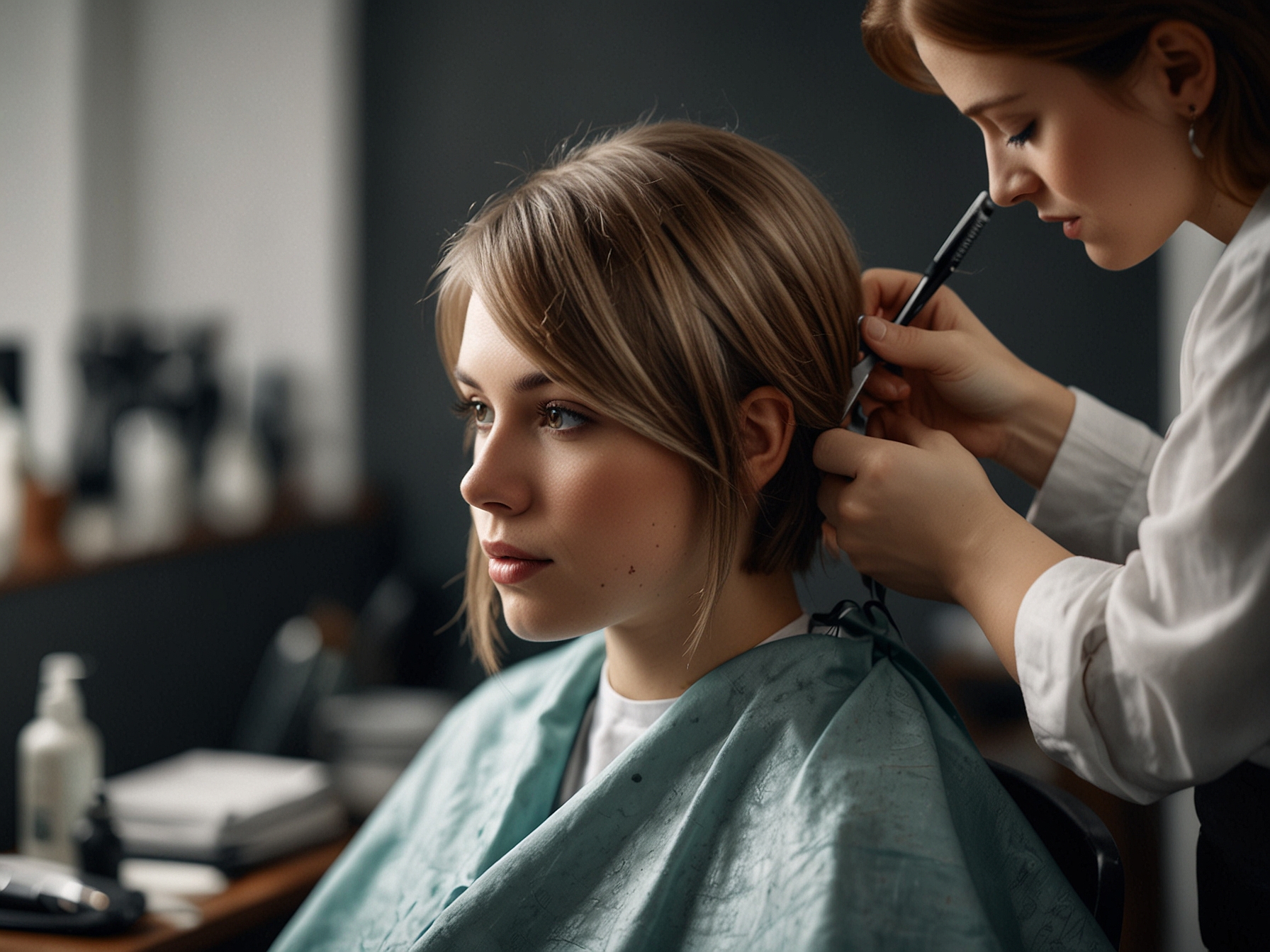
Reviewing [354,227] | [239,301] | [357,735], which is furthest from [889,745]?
[239,301]

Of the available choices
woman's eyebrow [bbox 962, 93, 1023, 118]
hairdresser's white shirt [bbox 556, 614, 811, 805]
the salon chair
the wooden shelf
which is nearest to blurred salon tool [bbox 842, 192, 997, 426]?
woman's eyebrow [bbox 962, 93, 1023, 118]

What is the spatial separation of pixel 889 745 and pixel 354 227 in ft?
7.56

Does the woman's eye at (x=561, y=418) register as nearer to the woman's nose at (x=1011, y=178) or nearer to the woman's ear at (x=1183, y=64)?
the woman's nose at (x=1011, y=178)

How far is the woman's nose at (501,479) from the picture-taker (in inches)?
39.4

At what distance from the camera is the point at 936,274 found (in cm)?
107

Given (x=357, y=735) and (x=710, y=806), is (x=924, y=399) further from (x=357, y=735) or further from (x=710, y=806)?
(x=357, y=735)

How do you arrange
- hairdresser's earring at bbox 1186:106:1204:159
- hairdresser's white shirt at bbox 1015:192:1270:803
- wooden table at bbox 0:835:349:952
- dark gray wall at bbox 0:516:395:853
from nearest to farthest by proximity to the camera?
hairdresser's white shirt at bbox 1015:192:1270:803 → hairdresser's earring at bbox 1186:106:1204:159 → wooden table at bbox 0:835:349:952 → dark gray wall at bbox 0:516:395:853

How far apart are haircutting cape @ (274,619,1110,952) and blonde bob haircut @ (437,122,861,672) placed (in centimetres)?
12

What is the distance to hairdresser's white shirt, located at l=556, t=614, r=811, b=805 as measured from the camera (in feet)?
3.70

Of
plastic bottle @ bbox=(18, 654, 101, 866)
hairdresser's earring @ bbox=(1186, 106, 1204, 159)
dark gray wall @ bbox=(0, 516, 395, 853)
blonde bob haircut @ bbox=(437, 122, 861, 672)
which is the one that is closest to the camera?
hairdresser's earring @ bbox=(1186, 106, 1204, 159)

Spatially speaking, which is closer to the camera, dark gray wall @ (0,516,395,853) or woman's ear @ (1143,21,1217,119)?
woman's ear @ (1143,21,1217,119)

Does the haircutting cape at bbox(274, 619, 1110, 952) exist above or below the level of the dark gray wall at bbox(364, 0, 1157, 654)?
below

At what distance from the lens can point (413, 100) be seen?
9.05ft

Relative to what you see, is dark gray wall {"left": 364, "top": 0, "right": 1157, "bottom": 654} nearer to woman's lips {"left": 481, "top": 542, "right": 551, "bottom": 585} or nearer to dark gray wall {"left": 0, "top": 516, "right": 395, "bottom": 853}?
dark gray wall {"left": 0, "top": 516, "right": 395, "bottom": 853}
